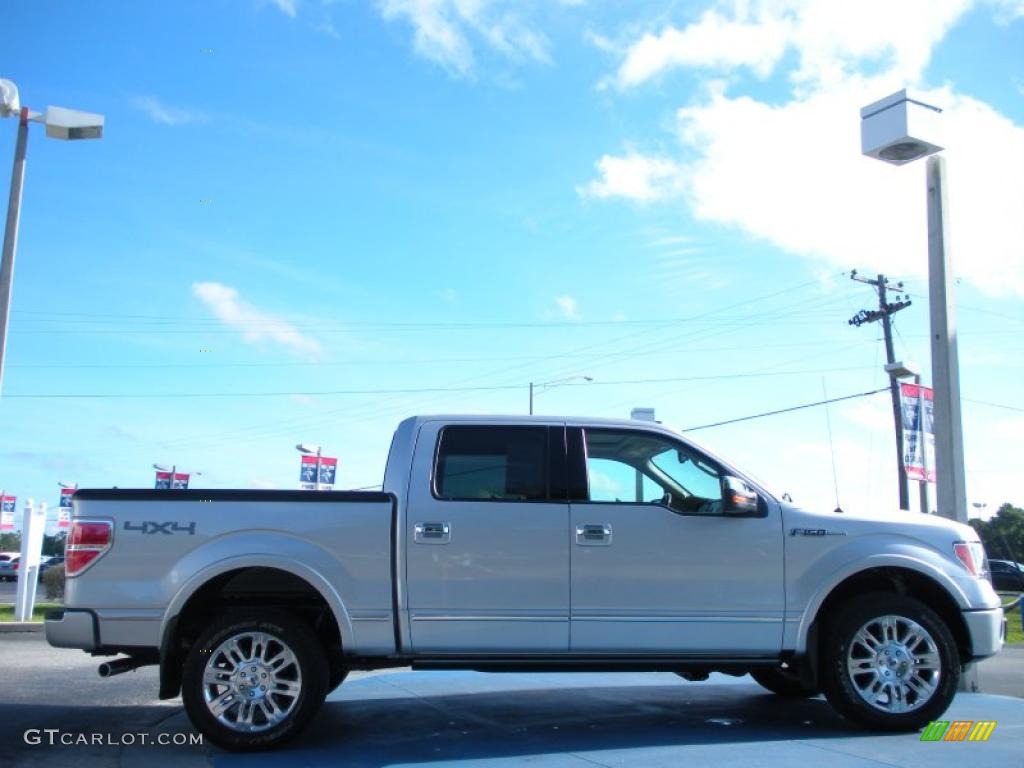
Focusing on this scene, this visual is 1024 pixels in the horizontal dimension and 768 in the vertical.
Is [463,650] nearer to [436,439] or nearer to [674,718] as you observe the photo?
[436,439]

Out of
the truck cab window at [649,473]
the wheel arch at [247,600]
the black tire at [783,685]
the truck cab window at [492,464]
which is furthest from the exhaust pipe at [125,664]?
the black tire at [783,685]

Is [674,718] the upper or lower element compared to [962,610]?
lower

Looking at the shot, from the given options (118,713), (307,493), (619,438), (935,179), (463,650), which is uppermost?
(935,179)

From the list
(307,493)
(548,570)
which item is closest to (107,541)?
(307,493)

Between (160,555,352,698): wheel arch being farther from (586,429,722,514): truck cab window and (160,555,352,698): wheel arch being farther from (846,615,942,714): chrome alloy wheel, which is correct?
(846,615,942,714): chrome alloy wheel

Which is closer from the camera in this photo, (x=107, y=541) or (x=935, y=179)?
(x=107, y=541)

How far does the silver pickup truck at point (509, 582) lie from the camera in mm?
5805

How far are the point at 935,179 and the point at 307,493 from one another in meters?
7.25

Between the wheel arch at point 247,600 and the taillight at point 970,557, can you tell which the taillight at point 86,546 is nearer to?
the wheel arch at point 247,600

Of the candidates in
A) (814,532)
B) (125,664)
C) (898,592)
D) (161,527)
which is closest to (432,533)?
(161,527)

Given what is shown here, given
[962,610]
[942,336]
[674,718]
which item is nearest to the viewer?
[962,610]

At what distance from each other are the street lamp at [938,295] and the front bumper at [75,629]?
23.9ft

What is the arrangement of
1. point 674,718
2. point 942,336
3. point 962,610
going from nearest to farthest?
point 962,610, point 674,718, point 942,336

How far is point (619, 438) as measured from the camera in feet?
21.3
